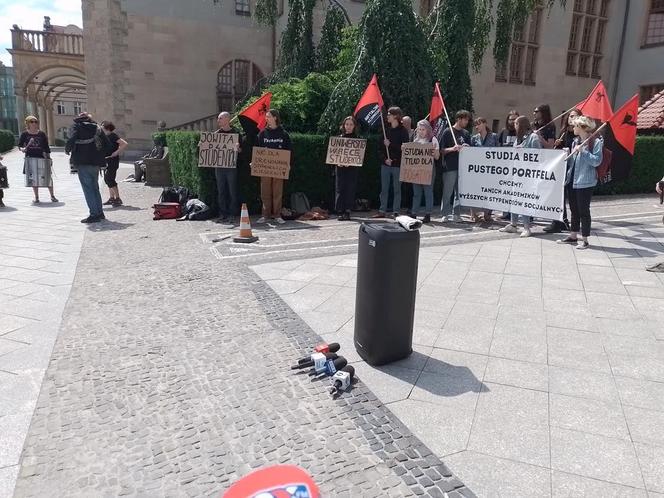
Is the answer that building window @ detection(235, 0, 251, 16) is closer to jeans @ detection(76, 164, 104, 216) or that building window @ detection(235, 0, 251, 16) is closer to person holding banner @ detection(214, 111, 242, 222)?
person holding banner @ detection(214, 111, 242, 222)

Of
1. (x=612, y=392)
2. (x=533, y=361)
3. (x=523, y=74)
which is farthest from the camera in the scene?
(x=523, y=74)

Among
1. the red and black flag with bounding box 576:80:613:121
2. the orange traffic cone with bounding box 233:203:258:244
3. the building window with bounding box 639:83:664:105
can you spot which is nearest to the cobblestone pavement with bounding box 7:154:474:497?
the orange traffic cone with bounding box 233:203:258:244

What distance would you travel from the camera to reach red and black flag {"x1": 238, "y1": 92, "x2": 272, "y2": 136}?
8.65m

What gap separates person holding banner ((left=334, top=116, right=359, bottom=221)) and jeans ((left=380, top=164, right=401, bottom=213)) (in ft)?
1.75

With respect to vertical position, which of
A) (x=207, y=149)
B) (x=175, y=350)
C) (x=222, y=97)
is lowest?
(x=175, y=350)

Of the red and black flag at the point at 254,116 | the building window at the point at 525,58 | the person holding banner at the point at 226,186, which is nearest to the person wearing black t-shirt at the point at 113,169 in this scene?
the person holding banner at the point at 226,186

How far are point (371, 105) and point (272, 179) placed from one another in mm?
2245

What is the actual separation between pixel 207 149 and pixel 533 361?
6.56 metres

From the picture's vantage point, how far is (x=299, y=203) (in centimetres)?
947

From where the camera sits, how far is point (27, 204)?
10.5m

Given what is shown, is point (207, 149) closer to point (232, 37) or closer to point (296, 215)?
point (296, 215)

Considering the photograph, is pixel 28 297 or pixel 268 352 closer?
pixel 268 352

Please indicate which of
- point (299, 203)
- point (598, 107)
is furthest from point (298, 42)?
point (598, 107)

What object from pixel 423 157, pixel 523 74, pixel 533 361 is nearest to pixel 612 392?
pixel 533 361
